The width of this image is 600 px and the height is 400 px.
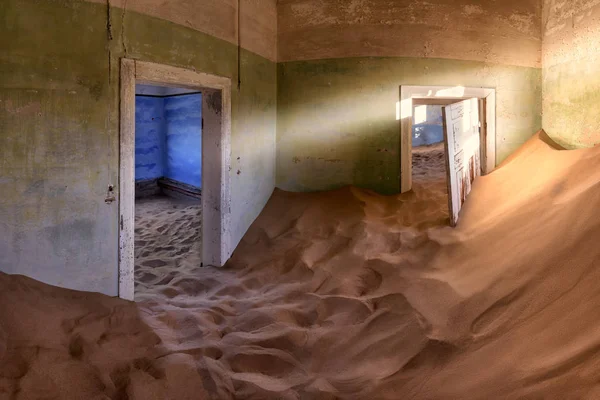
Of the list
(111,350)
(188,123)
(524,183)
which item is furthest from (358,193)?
(188,123)

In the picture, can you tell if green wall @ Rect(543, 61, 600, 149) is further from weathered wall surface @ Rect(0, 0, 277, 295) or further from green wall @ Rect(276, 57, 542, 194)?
weathered wall surface @ Rect(0, 0, 277, 295)

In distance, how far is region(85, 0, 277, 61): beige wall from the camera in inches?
169

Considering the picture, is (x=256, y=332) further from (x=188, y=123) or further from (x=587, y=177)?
(x=188, y=123)

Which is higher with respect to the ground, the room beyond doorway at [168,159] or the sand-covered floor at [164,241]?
the room beyond doorway at [168,159]

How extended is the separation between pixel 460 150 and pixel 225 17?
134 inches

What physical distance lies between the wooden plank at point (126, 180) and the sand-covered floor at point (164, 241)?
1.62 ft

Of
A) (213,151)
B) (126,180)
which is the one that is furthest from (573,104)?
(126,180)

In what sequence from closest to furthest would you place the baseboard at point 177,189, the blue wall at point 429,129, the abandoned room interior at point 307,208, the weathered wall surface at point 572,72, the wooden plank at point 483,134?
the abandoned room interior at point 307,208, the weathered wall surface at point 572,72, the wooden plank at point 483,134, the baseboard at point 177,189, the blue wall at point 429,129

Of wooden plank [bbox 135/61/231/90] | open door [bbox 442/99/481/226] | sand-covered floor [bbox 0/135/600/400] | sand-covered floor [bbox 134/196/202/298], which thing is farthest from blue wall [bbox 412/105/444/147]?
wooden plank [bbox 135/61/231/90]

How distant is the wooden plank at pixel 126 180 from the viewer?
13.1 feet

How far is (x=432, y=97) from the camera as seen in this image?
6.29 metres

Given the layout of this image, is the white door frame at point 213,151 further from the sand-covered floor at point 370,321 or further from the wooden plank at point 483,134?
the wooden plank at point 483,134

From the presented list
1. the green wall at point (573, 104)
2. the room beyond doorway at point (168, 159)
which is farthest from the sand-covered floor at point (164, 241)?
the green wall at point (573, 104)

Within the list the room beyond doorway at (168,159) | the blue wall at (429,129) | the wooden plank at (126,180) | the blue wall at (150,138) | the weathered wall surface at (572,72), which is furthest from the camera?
the blue wall at (429,129)
